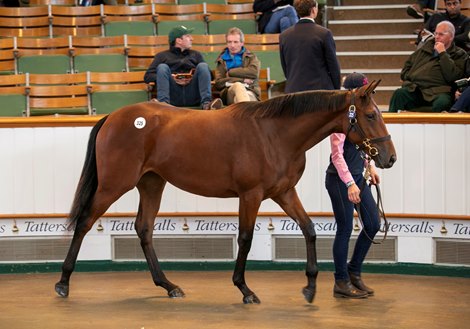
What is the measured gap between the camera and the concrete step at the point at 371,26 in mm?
15031

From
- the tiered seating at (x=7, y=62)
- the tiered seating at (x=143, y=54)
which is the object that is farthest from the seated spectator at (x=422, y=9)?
the tiered seating at (x=7, y=62)

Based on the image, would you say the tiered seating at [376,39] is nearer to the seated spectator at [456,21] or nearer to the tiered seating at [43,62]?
the seated spectator at [456,21]

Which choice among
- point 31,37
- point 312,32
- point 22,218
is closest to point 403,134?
point 312,32

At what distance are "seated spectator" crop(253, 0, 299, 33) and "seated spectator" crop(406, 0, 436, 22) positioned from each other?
1.63 metres

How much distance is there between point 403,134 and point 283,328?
108 inches

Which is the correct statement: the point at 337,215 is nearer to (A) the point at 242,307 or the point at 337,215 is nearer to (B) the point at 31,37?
(A) the point at 242,307

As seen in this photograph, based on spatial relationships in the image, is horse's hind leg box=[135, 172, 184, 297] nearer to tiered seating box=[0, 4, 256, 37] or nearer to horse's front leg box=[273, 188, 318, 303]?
horse's front leg box=[273, 188, 318, 303]

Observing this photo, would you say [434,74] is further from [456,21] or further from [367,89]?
[367,89]

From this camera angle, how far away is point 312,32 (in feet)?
29.0

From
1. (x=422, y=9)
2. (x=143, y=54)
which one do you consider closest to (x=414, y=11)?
(x=422, y=9)

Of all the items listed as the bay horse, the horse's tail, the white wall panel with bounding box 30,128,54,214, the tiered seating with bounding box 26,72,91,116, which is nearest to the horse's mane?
the bay horse

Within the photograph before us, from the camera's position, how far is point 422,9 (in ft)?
47.7

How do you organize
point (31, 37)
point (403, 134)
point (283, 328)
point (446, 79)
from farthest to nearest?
point (31, 37), point (446, 79), point (403, 134), point (283, 328)

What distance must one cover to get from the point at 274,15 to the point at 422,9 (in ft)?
7.04
